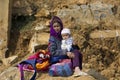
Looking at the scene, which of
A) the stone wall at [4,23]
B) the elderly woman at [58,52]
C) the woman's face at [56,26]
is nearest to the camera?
the elderly woman at [58,52]

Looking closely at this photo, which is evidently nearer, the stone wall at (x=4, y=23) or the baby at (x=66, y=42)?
the baby at (x=66, y=42)

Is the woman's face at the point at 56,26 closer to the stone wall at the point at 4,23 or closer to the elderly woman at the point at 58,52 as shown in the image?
the elderly woman at the point at 58,52

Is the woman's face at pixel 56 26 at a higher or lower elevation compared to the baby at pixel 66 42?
higher

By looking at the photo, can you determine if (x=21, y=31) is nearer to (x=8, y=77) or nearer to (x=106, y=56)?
(x=106, y=56)

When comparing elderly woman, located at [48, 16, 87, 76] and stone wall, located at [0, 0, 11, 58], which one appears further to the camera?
stone wall, located at [0, 0, 11, 58]

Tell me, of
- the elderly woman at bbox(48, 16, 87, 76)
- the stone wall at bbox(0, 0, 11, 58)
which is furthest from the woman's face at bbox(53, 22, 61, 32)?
the stone wall at bbox(0, 0, 11, 58)

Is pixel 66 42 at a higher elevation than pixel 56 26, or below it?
below

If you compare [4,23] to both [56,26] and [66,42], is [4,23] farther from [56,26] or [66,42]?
[66,42]

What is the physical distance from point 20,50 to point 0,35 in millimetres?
539

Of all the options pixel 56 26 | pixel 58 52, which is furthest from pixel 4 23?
pixel 58 52

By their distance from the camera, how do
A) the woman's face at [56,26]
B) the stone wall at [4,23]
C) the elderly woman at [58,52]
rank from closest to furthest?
the elderly woman at [58,52] → the woman's face at [56,26] → the stone wall at [4,23]

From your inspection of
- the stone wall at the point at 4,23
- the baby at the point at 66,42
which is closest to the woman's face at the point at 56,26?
the baby at the point at 66,42

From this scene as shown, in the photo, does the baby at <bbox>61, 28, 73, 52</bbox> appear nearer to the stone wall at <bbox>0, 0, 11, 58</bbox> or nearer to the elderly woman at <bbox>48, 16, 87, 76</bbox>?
the elderly woman at <bbox>48, 16, 87, 76</bbox>

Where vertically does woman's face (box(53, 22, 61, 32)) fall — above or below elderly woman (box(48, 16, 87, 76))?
above
